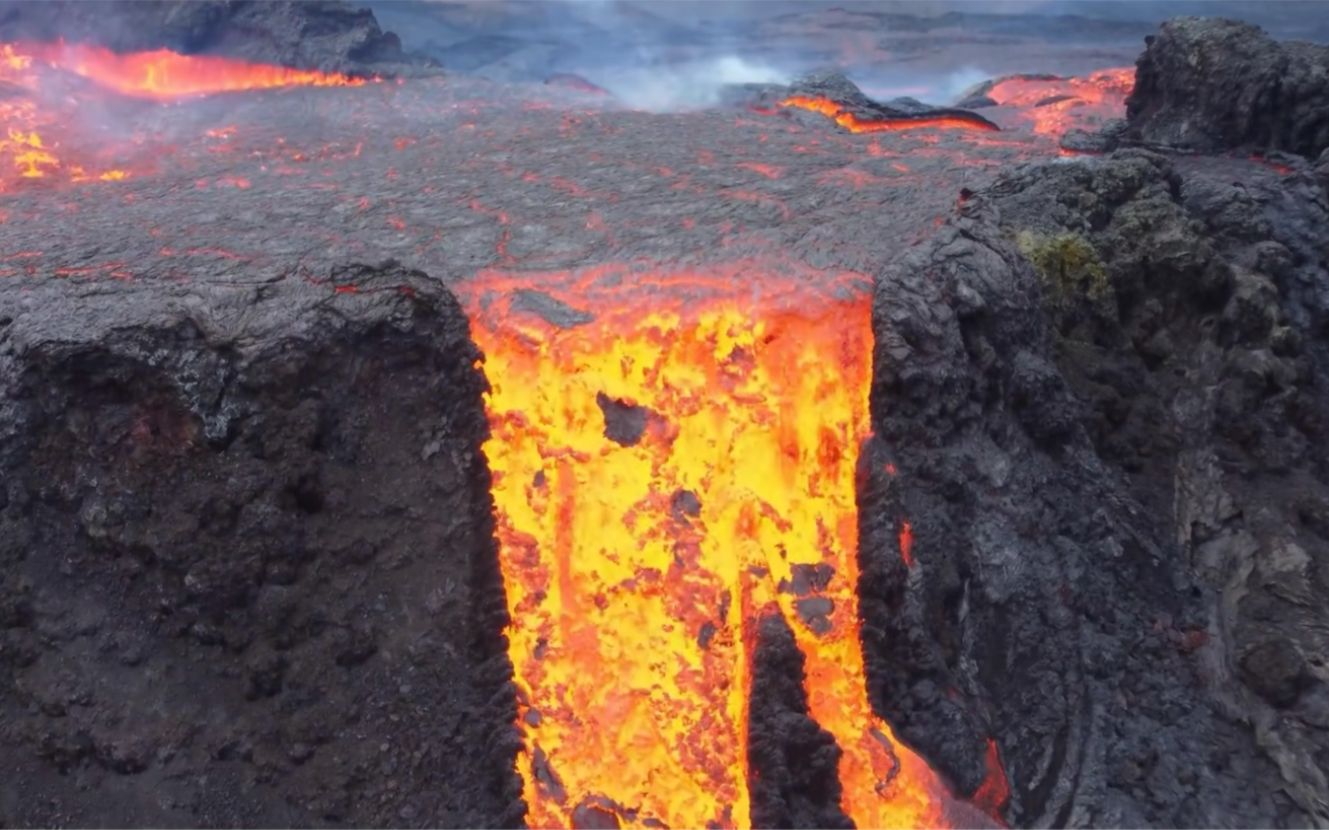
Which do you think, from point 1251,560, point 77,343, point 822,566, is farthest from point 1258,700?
point 77,343

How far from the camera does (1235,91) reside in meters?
7.95

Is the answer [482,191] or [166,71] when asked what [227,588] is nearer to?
[482,191]

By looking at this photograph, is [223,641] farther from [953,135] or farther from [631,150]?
[953,135]

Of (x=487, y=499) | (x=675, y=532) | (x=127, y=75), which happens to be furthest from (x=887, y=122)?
(x=127, y=75)

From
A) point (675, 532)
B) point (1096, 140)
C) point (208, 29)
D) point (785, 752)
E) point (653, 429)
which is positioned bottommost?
point (785, 752)

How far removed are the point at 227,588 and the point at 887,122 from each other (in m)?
6.47

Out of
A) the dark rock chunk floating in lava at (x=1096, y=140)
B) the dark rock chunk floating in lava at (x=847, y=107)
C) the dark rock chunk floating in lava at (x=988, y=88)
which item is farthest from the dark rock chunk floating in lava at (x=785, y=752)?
the dark rock chunk floating in lava at (x=988, y=88)

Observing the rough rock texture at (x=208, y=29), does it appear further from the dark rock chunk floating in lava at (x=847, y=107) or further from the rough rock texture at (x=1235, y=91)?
the rough rock texture at (x=1235, y=91)

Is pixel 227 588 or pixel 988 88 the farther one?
pixel 988 88

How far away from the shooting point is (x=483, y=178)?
279 inches

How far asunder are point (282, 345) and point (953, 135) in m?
5.62

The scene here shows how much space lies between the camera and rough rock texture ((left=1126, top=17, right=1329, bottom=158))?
25.6ft

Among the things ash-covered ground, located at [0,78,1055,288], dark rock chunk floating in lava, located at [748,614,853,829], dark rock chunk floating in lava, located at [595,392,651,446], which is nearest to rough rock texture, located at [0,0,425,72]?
ash-covered ground, located at [0,78,1055,288]

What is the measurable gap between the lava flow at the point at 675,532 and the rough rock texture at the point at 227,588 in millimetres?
252
